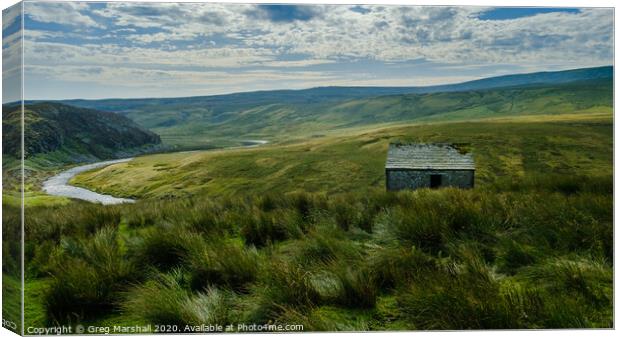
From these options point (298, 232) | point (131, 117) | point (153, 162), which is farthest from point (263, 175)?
point (298, 232)

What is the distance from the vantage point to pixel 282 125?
15273 millimetres

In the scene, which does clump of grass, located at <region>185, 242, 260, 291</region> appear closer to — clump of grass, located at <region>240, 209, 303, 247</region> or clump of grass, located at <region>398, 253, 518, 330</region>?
clump of grass, located at <region>240, 209, 303, 247</region>

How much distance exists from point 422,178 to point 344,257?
7590mm

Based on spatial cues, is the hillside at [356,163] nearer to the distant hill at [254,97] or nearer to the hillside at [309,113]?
the hillside at [309,113]

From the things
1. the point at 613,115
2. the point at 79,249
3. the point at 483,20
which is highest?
the point at 483,20

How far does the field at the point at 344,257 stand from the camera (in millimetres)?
5223

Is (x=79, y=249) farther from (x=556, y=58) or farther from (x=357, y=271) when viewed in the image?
(x=556, y=58)

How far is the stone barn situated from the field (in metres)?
1.70

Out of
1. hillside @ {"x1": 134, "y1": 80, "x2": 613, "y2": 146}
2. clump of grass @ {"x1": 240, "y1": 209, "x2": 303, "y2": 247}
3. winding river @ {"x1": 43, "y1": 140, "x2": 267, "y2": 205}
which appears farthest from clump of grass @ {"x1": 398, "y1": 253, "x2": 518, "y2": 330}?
winding river @ {"x1": 43, "y1": 140, "x2": 267, "y2": 205}

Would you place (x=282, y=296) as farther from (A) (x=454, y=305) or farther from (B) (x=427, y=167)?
(B) (x=427, y=167)

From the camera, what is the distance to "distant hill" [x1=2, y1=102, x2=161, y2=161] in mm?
6238

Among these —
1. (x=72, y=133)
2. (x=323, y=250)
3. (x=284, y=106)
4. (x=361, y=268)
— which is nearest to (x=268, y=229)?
(x=323, y=250)

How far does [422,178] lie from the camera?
13.3 m

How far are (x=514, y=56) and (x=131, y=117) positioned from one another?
19.3ft
